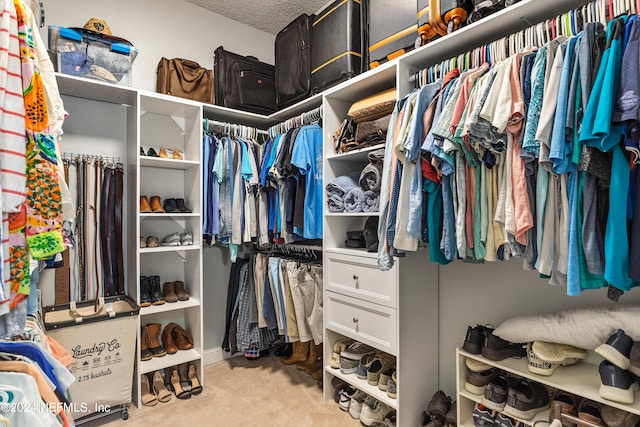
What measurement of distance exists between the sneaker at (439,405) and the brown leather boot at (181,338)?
1591mm

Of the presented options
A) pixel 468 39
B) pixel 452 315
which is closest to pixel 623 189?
pixel 468 39

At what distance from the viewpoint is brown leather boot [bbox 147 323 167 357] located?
2338 millimetres

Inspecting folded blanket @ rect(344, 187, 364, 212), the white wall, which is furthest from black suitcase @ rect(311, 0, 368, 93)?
the white wall

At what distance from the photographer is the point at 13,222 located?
90 centimetres

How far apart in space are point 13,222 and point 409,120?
1341mm

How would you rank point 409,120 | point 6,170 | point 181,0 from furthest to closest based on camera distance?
point 181,0 < point 409,120 < point 6,170

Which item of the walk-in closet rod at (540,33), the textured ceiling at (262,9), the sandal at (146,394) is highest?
the textured ceiling at (262,9)

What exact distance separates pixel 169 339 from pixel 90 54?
184 cm

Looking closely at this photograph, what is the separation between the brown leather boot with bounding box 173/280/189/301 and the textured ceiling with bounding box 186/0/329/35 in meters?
2.09

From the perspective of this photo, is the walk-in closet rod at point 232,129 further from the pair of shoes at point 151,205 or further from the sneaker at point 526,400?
the sneaker at point 526,400

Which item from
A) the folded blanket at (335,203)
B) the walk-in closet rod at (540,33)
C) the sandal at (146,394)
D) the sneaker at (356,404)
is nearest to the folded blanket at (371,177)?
the folded blanket at (335,203)

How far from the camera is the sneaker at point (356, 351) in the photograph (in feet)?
6.84

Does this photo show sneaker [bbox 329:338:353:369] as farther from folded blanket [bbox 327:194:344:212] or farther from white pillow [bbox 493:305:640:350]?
white pillow [bbox 493:305:640:350]

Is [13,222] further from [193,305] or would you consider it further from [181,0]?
[181,0]
